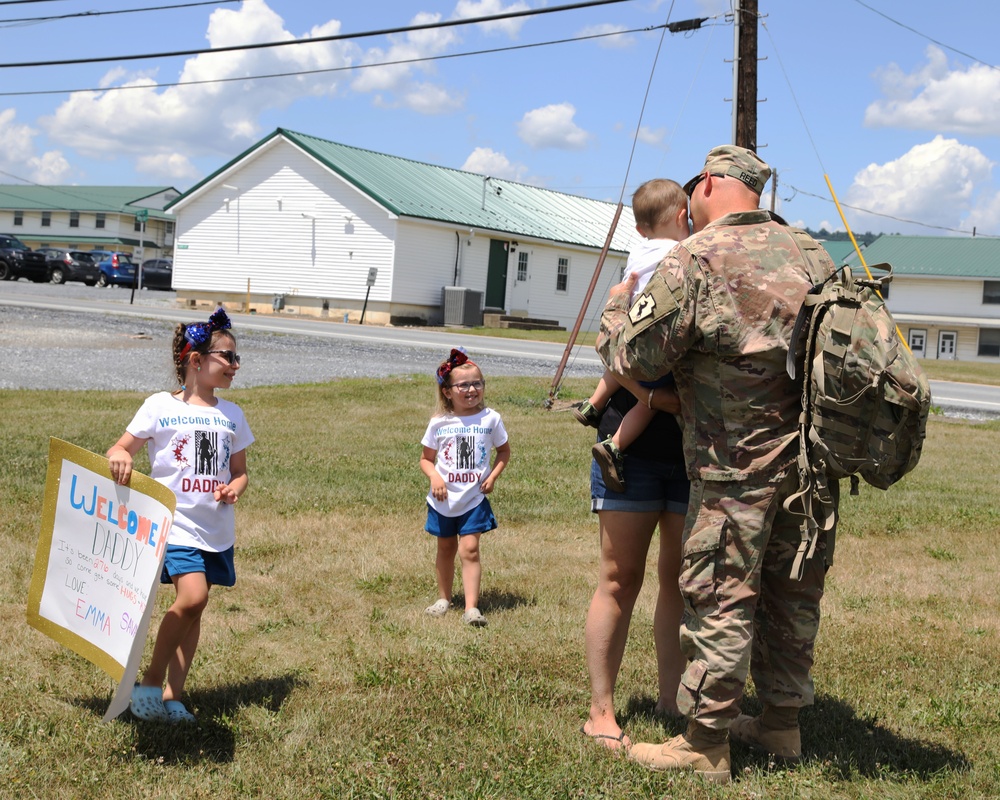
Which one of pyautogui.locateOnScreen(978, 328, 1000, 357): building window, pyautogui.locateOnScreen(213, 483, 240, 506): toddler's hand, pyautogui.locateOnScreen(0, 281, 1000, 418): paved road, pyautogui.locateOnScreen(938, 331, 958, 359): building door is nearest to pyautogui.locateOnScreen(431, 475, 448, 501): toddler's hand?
pyautogui.locateOnScreen(213, 483, 240, 506): toddler's hand

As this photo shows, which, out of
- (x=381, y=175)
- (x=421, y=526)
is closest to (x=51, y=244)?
(x=381, y=175)

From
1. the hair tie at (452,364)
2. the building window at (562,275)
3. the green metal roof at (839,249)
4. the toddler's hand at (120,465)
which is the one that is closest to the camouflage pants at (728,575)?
the toddler's hand at (120,465)

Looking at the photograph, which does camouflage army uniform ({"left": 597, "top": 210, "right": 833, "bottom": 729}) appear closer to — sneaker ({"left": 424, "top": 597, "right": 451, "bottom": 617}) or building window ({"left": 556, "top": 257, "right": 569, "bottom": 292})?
sneaker ({"left": 424, "top": 597, "right": 451, "bottom": 617})

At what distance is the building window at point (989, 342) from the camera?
56.1 meters

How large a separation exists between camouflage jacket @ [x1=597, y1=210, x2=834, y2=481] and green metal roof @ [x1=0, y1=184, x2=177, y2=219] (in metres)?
83.8

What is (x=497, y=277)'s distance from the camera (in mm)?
41406

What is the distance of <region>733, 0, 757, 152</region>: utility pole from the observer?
14.7m

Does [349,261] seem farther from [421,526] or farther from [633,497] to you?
[633,497]

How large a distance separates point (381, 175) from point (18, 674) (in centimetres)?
3636

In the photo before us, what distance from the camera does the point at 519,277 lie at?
4250 cm

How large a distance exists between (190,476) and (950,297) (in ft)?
191

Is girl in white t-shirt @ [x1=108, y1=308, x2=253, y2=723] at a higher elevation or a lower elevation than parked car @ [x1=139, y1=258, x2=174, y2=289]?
lower

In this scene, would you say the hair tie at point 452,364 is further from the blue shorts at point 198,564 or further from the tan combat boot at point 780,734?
the tan combat boot at point 780,734

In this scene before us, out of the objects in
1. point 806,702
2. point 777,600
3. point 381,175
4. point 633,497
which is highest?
point 381,175
